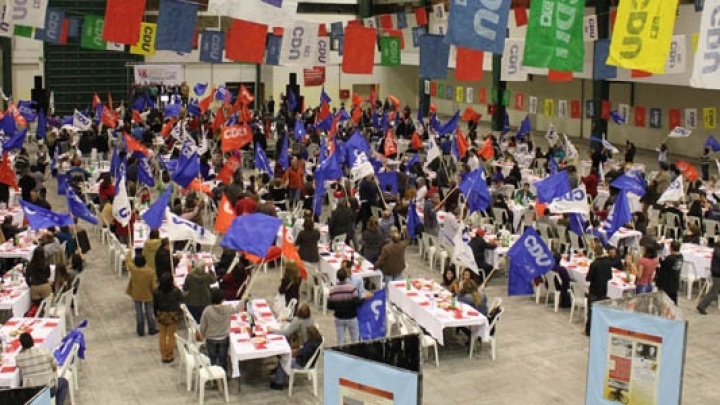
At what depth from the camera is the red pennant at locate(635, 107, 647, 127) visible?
3562 centimetres

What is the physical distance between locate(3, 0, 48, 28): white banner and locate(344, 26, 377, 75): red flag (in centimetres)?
667

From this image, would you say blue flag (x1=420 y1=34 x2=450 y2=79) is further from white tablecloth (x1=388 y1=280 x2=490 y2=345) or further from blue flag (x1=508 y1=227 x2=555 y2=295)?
white tablecloth (x1=388 y1=280 x2=490 y2=345)

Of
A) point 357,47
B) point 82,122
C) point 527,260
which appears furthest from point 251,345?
Answer: point 82,122

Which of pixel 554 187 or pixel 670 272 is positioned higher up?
pixel 554 187

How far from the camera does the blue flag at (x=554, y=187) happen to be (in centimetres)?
1686

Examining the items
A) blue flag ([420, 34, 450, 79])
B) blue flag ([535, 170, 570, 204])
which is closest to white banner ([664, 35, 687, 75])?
blue flag ([420, 34, 450, 79])

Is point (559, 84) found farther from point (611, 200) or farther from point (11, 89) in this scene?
point (11, 89)

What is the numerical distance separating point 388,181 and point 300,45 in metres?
4.17

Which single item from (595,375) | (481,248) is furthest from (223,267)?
(595,375)

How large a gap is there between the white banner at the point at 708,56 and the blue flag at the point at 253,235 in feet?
19.6

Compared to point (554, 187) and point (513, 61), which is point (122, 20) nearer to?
point (554, 187)

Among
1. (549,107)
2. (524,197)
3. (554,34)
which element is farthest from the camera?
(549,107)

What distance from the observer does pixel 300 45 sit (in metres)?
20.3

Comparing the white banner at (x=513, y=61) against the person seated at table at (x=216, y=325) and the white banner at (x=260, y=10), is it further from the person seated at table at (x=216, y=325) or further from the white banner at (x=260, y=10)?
the person seated at table at (x=216, y=325)
